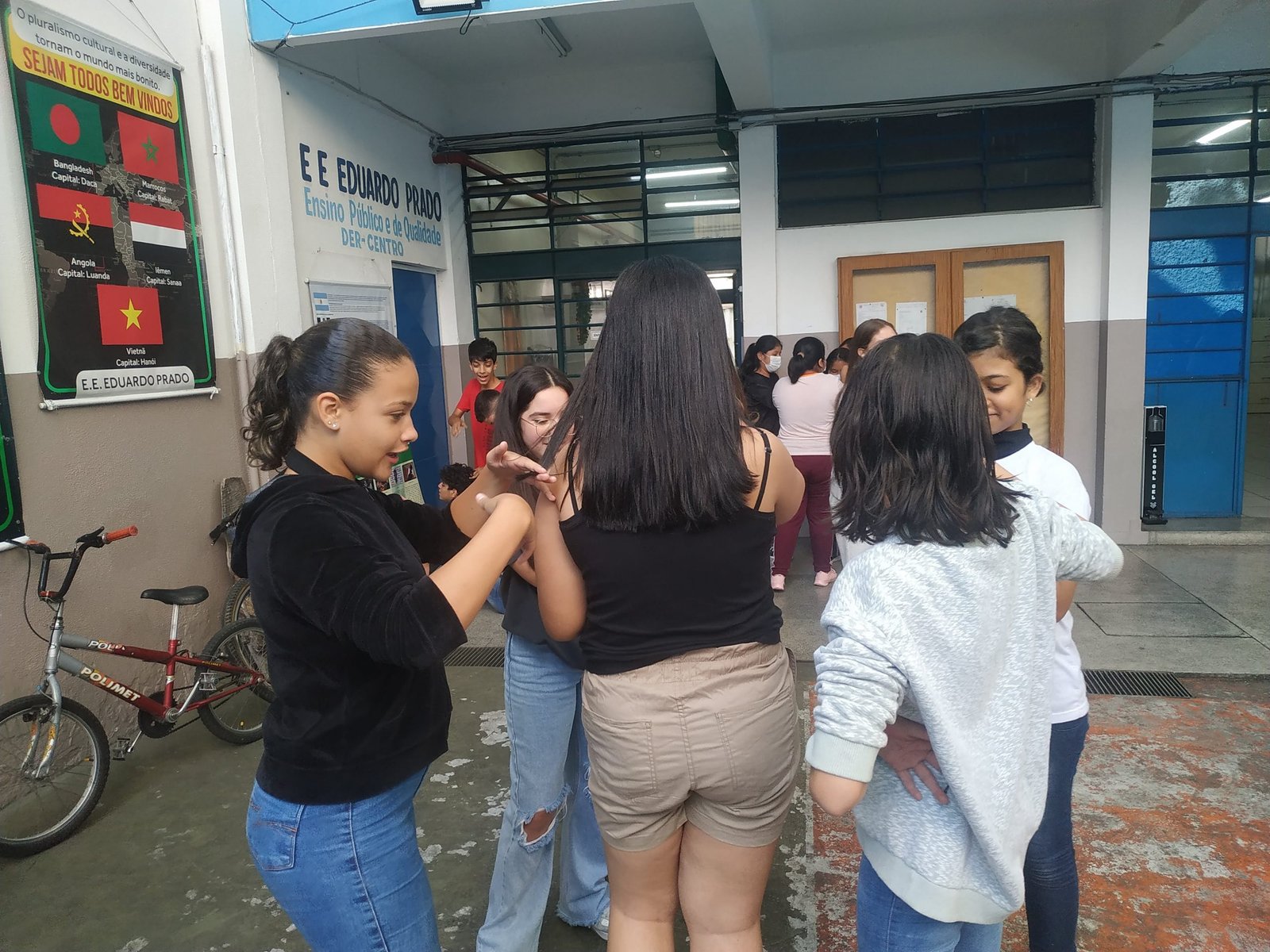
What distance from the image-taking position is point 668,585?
4.90 ft

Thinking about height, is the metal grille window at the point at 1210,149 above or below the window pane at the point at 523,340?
above

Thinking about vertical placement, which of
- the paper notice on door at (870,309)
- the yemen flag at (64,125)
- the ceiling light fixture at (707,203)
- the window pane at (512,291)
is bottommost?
the paper notice on door at (870,309)

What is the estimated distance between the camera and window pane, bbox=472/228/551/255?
7301 millimetres

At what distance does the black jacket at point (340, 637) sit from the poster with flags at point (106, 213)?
8.43ft

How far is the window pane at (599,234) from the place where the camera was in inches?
282

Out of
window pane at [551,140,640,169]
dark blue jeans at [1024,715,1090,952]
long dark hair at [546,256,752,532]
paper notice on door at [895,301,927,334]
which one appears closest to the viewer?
long dark hair at [546,256,752,532]

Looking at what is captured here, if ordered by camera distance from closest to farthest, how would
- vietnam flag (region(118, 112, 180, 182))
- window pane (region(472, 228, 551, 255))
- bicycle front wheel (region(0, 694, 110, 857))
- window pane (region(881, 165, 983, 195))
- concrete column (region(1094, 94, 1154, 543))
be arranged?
bicycle front wheel (region(0, 694, 110, 857))
vietnam flag (region(118, 112, 180, 182))
concrete column (region(1094, 94, 1154, 543))
window pane (region(881, 165, 983, 195))
window pane (region(472, 228, 551, 255))

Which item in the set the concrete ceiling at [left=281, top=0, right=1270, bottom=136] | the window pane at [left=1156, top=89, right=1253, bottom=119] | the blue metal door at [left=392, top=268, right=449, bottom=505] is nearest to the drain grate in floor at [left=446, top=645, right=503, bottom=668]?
the blue metal door at [left=392, top=268, right=449, bottom=505]

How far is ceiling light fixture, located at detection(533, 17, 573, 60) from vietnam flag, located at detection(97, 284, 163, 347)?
10.9 ft

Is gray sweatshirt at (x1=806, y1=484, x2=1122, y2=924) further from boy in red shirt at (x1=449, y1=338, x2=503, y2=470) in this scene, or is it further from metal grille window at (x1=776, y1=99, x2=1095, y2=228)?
metal grille window at (x1=776, y1=99, x2=1095, y2=228)

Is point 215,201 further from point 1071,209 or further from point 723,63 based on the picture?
point 1071,209

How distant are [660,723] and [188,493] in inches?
135

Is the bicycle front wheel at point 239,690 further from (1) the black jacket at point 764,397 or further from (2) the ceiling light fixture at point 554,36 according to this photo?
(2) the ceiling light fixture at point 554,36

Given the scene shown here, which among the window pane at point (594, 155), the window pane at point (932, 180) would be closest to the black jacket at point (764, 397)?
the window pane at point (932, 180)
